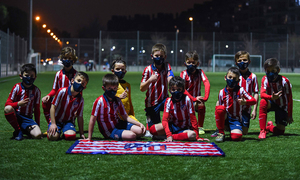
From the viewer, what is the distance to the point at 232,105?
518cm

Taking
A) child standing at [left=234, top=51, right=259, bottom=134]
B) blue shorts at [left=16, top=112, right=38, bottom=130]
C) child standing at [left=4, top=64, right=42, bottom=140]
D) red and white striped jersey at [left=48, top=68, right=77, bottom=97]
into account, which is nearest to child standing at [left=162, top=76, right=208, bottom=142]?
child standing at [left=234, top=51, right=259, bottom=134]

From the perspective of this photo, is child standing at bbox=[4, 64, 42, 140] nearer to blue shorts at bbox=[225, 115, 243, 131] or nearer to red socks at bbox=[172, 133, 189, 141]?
red socks at bbox=[172, 133, 189, 141]

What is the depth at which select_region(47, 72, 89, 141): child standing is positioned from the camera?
15.7 ft

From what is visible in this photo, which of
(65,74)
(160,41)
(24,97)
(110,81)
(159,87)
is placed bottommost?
(24,97)

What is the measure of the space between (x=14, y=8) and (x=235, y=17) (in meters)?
74.0

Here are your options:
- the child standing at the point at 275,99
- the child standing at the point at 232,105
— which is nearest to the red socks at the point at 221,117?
the child standing at the point at 232,105

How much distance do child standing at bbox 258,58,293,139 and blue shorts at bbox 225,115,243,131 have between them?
1.26ft

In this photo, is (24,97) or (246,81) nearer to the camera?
(24,97)

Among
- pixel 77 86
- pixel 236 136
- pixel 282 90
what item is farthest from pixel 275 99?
pixel 77 86

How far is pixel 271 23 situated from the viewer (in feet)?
322

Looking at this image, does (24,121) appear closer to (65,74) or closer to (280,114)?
(65,74)

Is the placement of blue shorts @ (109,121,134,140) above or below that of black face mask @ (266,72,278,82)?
below

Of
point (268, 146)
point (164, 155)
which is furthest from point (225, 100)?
point (164, 155)

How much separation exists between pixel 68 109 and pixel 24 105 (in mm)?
619
